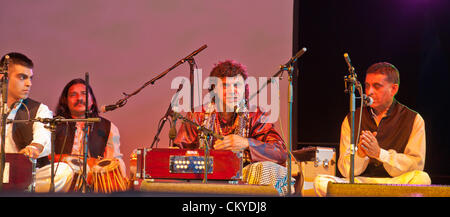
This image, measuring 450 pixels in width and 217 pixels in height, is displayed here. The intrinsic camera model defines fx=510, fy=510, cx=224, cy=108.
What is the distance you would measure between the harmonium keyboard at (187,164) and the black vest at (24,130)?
4.31 ft

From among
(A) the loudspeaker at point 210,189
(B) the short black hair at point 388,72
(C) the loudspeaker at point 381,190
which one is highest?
(B) the short black hair at point 388,72

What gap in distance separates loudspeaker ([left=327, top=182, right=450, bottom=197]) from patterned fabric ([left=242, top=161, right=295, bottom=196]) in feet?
5.50

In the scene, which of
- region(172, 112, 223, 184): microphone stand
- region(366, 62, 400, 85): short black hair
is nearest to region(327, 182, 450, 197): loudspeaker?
region(172, 112, 223, 184): microphone stand

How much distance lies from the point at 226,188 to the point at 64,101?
2972mm

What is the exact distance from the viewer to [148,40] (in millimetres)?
6223

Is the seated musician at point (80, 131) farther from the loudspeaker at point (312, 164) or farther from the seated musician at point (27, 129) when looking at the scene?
the loudspeaker at point (312, 164)

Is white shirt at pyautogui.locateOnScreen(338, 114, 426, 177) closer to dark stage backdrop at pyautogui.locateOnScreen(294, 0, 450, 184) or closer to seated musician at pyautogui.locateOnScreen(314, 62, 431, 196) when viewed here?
seated musician at pyautogui.locateOnScreen(314, 62, 431, 196)

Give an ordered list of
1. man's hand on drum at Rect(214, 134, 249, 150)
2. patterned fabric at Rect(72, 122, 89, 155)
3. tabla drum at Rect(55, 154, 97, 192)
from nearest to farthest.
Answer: man's hand on drum at Rect(214, 134, 249, 150) < tabla drum at Rect(55, 154, 97, 192) < patterned fabric at Rect(72, 122, 89, 155)

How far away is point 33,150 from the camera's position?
4.47 meters

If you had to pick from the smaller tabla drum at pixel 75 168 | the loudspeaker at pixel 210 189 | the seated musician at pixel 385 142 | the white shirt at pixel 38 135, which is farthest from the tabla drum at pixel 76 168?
the seated musician at pixel 385 142

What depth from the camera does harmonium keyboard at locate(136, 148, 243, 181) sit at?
416 cm

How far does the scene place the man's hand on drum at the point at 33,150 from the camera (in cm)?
440
